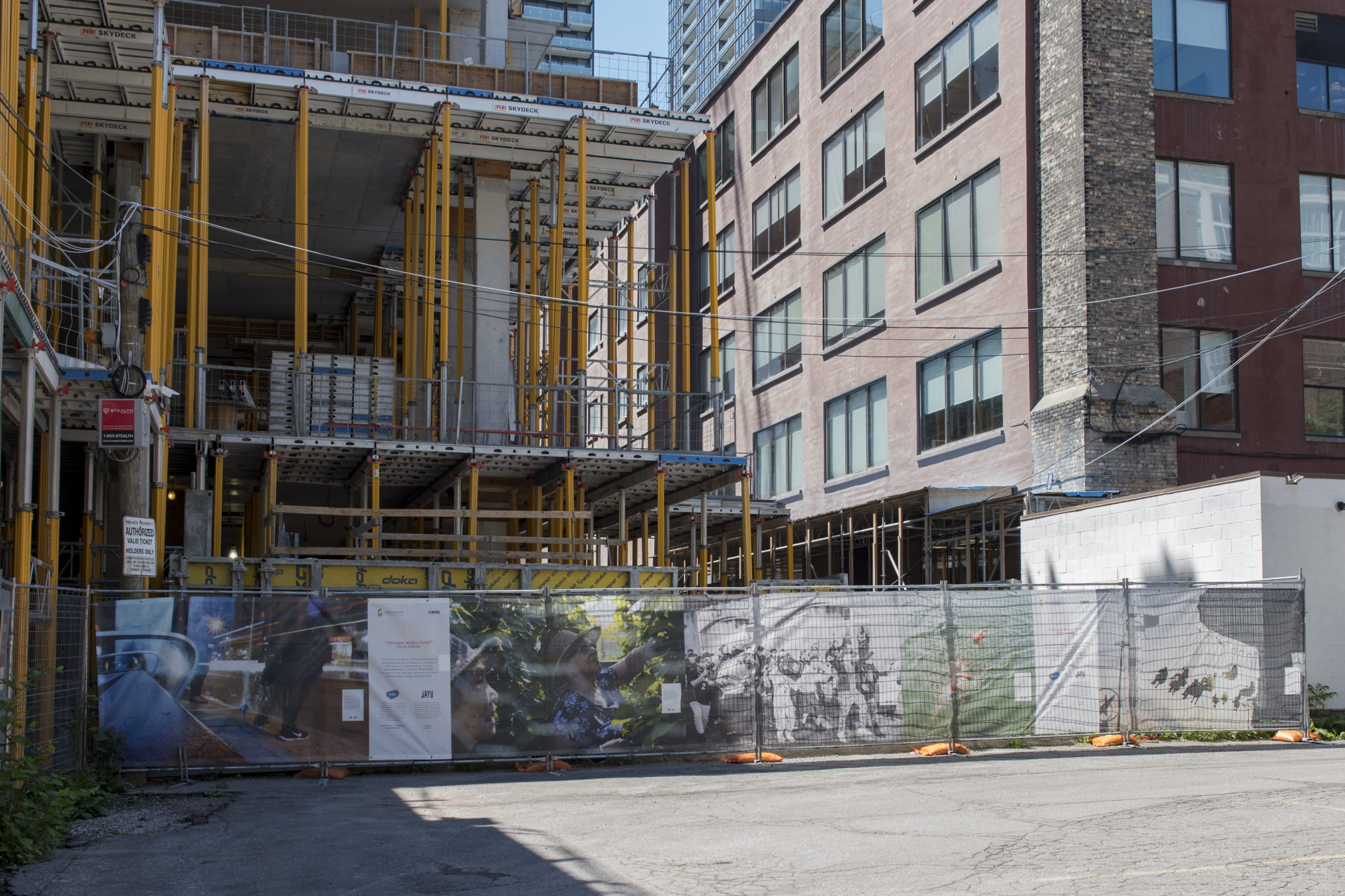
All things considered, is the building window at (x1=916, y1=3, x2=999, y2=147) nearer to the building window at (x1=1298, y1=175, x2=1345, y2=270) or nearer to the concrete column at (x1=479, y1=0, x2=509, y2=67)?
Result: the building window at (x1=1298, y1=175, x2=1345, y2=270)

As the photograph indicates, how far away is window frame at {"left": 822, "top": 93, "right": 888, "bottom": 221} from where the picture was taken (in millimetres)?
34156

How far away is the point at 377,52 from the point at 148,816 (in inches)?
666

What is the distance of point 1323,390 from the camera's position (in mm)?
27016

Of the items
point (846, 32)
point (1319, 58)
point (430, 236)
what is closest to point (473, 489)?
point (430, 236)

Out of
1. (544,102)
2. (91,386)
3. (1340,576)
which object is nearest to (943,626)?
(1340,576)

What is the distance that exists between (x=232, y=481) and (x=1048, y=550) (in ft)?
58.1

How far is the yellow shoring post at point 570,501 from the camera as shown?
2208 cm

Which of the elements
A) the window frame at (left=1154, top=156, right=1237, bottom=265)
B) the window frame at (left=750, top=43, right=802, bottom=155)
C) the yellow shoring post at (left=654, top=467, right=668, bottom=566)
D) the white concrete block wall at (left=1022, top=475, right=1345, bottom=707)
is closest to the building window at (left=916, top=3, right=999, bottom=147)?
the window frame at (left=1154, top=156, right=1237, bottom=265)

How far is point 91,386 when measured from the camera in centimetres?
1680

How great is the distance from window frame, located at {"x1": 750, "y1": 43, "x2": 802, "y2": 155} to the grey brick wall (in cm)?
1422

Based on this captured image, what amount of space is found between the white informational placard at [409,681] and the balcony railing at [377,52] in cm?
1260

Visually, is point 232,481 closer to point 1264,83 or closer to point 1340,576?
point 1340,576

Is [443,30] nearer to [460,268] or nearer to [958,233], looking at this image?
[460,268]

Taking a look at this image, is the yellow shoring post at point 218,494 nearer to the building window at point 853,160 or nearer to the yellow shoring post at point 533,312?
the yellow shoring post at point 533,312
